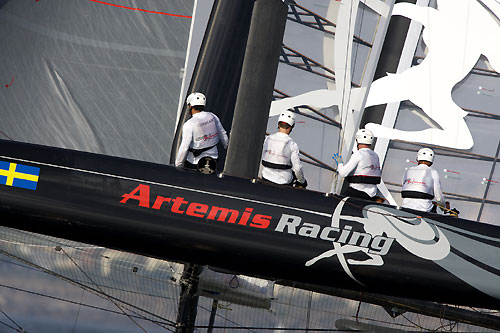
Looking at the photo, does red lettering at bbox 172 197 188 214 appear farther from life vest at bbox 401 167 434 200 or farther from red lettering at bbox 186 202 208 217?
life vest at bbox 401 167 434 200

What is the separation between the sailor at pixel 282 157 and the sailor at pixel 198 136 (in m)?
0.31

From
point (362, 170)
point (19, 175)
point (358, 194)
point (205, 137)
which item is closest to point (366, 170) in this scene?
point (362, 170)

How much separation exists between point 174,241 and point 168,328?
34.1 inches

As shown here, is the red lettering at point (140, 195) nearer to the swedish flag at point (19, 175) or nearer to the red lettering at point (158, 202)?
the red lettering at point (158, 202)

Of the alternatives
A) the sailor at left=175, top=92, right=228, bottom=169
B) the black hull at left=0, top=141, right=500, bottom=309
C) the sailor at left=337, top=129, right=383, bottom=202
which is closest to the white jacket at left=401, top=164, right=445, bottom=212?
the sailor at left=337, top=129, right=383, bottom=202

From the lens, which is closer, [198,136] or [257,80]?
[198,136]

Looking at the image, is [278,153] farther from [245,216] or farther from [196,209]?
[196,209]

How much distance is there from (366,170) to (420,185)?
1.56ft

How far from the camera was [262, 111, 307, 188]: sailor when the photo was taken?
5172 mm

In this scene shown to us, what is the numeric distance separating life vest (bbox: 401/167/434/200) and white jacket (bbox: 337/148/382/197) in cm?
35

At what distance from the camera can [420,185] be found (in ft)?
18.2

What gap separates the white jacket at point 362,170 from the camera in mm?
5293

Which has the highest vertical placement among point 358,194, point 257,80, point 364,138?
point 257,80

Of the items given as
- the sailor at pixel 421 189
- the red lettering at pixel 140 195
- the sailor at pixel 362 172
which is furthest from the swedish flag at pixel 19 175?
the sailor at pixel 421 189
